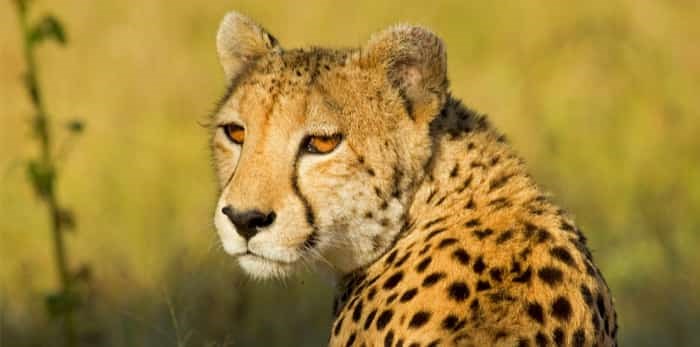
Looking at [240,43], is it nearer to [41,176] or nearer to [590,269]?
[41,176]

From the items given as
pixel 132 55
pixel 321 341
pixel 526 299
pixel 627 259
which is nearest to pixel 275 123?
pixel 526 299

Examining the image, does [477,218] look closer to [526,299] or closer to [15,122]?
[526,299]

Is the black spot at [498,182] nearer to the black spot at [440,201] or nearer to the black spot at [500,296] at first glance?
the black spot at [440,201]

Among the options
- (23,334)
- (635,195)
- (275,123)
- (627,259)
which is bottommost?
(23,334)

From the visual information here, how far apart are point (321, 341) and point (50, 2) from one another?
6180 mm

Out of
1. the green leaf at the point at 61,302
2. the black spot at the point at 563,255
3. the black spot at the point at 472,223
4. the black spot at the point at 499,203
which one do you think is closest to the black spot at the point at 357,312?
the black spot at the point at 472,223

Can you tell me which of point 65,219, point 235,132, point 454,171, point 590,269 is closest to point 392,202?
point 454,171

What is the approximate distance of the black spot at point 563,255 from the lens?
13.2 feet

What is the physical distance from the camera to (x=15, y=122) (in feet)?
33.0

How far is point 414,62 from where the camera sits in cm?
470

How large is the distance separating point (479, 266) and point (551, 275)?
19 cm

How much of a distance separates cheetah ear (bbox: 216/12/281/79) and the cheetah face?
0.20 meters

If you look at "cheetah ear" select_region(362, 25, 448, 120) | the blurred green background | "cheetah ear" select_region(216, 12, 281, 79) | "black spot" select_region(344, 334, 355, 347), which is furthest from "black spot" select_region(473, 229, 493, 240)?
the blurred green background

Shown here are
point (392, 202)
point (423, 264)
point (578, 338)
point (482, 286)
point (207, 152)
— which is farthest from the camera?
point (207, 152)
